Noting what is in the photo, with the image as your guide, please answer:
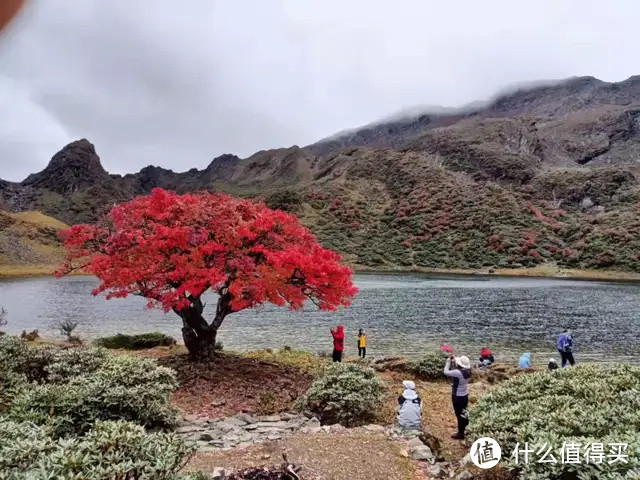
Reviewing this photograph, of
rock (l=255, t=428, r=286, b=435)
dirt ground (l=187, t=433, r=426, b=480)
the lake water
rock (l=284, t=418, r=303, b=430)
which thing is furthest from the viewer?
the lake water

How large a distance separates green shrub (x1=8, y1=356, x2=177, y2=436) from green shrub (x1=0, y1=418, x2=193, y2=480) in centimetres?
265

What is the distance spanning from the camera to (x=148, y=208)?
14.6 metres

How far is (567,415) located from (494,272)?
3182 inches

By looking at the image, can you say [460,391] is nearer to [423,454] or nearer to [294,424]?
[423,454]

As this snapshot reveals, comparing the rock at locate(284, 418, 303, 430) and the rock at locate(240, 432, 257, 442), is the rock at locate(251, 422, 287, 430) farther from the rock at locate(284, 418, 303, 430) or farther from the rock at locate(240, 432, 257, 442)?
the rock at locate(240, 432, 257, 442)

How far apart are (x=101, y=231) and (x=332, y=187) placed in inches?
4503

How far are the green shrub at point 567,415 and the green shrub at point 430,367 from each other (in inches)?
260

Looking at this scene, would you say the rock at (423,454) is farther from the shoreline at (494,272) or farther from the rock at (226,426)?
the shoreline at (494,272)

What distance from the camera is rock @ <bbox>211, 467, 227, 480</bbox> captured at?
6.55 m

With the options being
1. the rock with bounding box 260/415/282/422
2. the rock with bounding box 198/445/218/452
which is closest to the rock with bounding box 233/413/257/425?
the rock with bounding box 260/415/282/422

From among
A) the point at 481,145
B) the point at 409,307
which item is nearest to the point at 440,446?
the point at 409,307

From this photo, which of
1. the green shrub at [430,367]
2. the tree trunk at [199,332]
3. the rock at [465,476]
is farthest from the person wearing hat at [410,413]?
the green shrub at [430,367]

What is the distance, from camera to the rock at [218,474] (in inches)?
258

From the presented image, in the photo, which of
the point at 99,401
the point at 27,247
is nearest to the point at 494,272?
the point at 99,401
